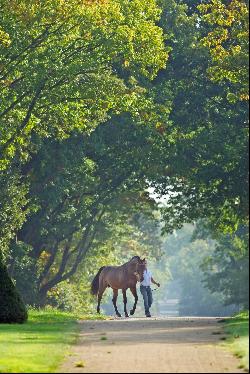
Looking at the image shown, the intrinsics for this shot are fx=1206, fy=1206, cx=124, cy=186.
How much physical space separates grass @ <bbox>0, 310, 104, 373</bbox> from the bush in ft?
1.57

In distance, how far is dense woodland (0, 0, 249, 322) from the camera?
4434 cm

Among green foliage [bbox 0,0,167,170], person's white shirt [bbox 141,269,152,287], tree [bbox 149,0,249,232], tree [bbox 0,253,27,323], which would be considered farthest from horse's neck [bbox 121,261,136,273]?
tree [bbox 0,253,27,323]

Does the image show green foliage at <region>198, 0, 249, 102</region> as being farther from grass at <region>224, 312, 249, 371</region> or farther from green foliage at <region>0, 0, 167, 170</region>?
grass at <region>224, 312, 249, 371</region>

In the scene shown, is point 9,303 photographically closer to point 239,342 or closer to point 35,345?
point 35,345

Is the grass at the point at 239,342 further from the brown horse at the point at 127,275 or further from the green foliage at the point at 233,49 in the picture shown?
the brown horse at the point at 127,275

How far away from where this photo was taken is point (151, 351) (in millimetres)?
23234

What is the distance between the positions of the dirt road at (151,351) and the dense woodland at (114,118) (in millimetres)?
8382

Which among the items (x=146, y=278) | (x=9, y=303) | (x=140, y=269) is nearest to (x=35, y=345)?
(x=9, y=303)

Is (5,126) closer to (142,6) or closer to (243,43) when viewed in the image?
(142,6)

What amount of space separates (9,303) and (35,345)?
30.5ft

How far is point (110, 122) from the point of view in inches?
2365

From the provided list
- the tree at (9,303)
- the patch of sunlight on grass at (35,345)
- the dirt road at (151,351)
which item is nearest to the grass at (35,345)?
the patch of sunlight on grass at (35,345)

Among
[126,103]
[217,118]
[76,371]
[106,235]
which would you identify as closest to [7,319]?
[76,371]

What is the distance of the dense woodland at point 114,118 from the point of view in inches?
1746
